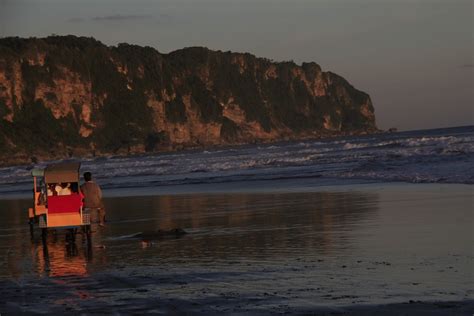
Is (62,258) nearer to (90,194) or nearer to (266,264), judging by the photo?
(90,194)

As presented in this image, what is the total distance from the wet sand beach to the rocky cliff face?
107 meters

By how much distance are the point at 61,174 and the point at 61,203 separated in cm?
90

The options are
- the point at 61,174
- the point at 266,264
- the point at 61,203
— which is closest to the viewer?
the point at 266,264

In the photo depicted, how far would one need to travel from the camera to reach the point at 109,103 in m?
152

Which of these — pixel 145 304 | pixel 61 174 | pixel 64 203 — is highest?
pixel 61 174

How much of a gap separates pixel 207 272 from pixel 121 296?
1.59 m

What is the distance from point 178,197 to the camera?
27344mm

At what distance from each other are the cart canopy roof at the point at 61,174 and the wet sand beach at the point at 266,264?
3.38 feet

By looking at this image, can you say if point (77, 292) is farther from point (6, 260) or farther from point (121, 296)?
point (6, 260)

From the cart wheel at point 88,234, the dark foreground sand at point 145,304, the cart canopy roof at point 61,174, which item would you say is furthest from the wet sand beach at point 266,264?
the cart canopy roof at point 61,174

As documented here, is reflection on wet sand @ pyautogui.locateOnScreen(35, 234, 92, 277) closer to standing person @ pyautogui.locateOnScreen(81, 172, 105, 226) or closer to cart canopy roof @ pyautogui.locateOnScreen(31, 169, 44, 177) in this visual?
standing person @ pyautogui.locateOnScreen(81, 172, 105, 226)

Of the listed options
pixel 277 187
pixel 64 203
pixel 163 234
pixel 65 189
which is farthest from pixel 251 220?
pixel 277 187

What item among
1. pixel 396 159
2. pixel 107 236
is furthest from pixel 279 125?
pixel 107 236

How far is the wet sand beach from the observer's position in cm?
860
